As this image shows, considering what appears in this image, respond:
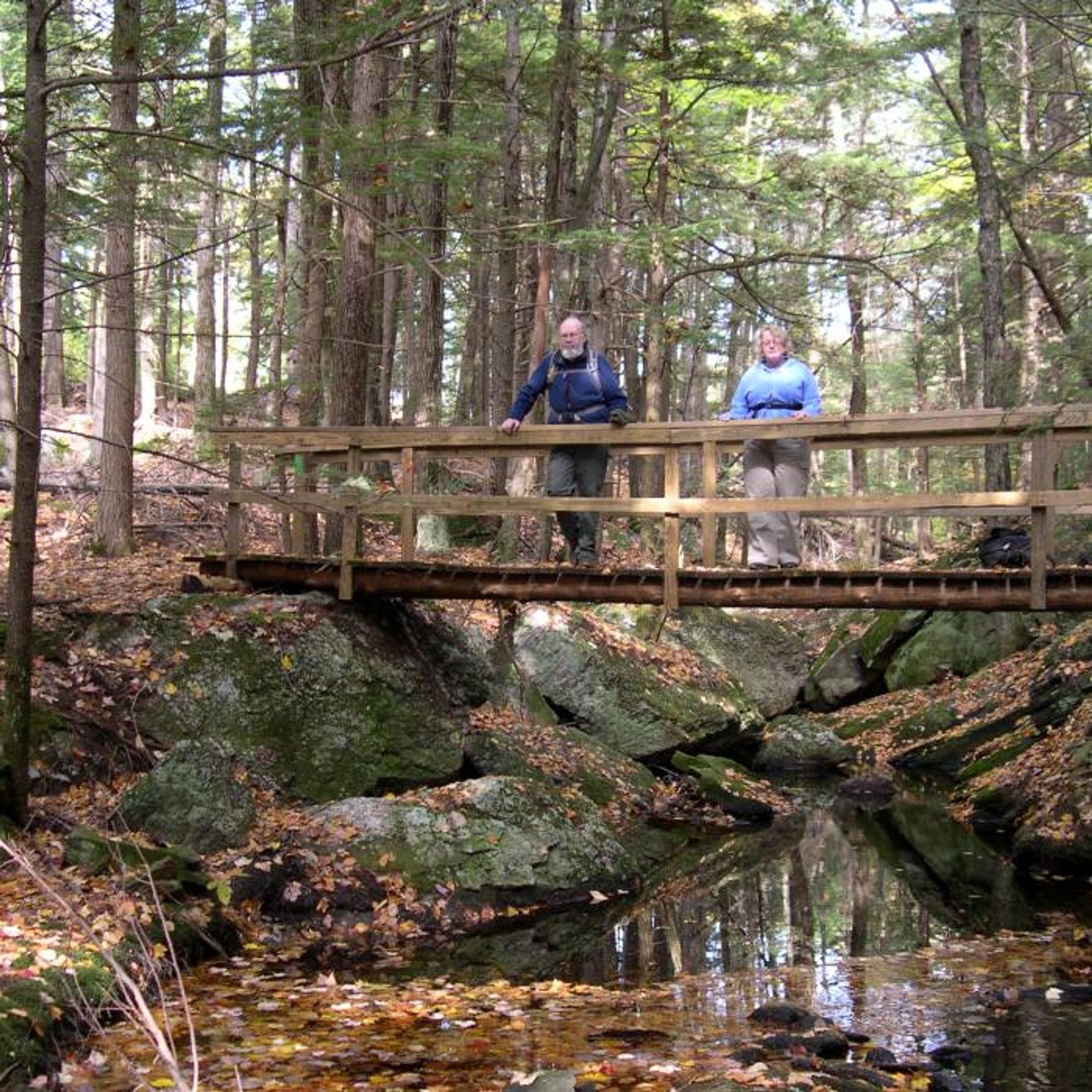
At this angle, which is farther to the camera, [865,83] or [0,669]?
[865,83]

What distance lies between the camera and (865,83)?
19984 mm

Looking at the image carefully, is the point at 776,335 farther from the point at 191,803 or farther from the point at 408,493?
the point at 191,803

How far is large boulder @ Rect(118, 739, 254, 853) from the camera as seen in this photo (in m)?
7.98

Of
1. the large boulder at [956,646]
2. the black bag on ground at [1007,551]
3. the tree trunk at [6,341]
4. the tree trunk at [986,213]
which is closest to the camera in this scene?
the tree trunk at [6,341]

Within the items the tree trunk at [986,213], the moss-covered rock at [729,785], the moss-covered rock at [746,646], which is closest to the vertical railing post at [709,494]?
the moss-covered rock at [729,785]

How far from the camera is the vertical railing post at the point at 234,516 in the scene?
388 inches

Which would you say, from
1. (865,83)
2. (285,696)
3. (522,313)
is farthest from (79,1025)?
(865,83)

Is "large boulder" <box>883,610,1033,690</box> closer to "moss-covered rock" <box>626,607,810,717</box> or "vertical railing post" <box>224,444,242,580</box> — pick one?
"moss-covered rock" <box>626,607,810,717</box>

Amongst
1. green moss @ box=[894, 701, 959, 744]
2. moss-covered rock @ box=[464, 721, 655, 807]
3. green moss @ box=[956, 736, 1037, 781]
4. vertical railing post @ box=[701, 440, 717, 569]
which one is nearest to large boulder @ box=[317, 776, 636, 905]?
moss-covered rock @ box=[464, 721, 655, 807]

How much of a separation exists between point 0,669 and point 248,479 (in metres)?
9.24

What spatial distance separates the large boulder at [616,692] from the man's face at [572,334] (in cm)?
496

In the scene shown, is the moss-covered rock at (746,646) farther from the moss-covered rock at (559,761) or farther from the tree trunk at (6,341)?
the tree trunk at (6,341)

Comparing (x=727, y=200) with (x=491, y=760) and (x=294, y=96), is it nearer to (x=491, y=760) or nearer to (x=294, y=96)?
(x=294, y=96)

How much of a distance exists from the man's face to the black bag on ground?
4.25m
